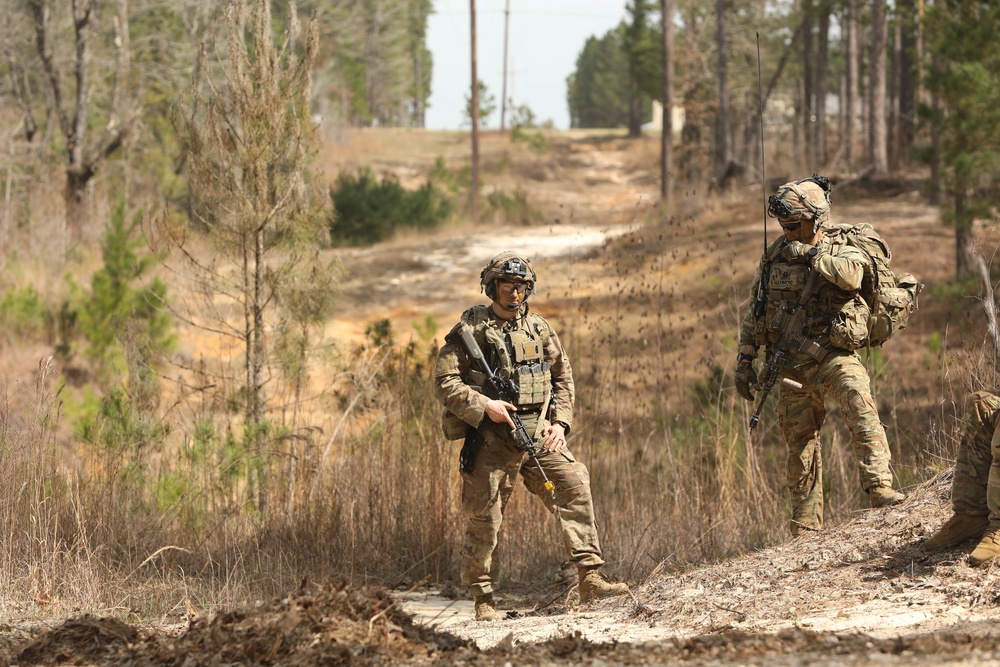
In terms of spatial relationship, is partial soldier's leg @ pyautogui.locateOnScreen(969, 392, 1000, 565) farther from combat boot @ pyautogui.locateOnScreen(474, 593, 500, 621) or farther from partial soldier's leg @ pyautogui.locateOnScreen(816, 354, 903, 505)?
combat boot @ pyautogui.locateOnScreen(474, 593, 500, 621)

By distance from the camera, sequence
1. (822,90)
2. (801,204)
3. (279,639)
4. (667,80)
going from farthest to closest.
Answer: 1. (822,90)
2. (667,80)
3. (801,204)
4. (279,639)

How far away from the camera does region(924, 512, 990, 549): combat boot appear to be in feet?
15.3

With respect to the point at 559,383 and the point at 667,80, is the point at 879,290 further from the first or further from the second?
the point at 667,80

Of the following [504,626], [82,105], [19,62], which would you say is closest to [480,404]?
[504,626]

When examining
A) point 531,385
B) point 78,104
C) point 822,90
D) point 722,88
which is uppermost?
point 822,90

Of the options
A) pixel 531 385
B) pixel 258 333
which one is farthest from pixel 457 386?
pixel 258 333

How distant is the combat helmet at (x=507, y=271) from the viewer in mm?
5230

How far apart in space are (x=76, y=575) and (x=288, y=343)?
2.63 meters

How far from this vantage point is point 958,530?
470 cm

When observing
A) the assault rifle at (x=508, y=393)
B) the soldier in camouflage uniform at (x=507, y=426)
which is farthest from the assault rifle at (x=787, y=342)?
the assault rifle at (x=508, y=393)

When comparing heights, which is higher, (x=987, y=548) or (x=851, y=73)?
(x=851, y=73)

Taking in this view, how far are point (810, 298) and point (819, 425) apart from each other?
699 millimetres

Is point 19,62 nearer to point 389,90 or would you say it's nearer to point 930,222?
point 930,222

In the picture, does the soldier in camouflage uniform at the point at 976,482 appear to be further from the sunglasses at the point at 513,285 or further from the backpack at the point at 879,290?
the sunglasses at the point at 513,285
